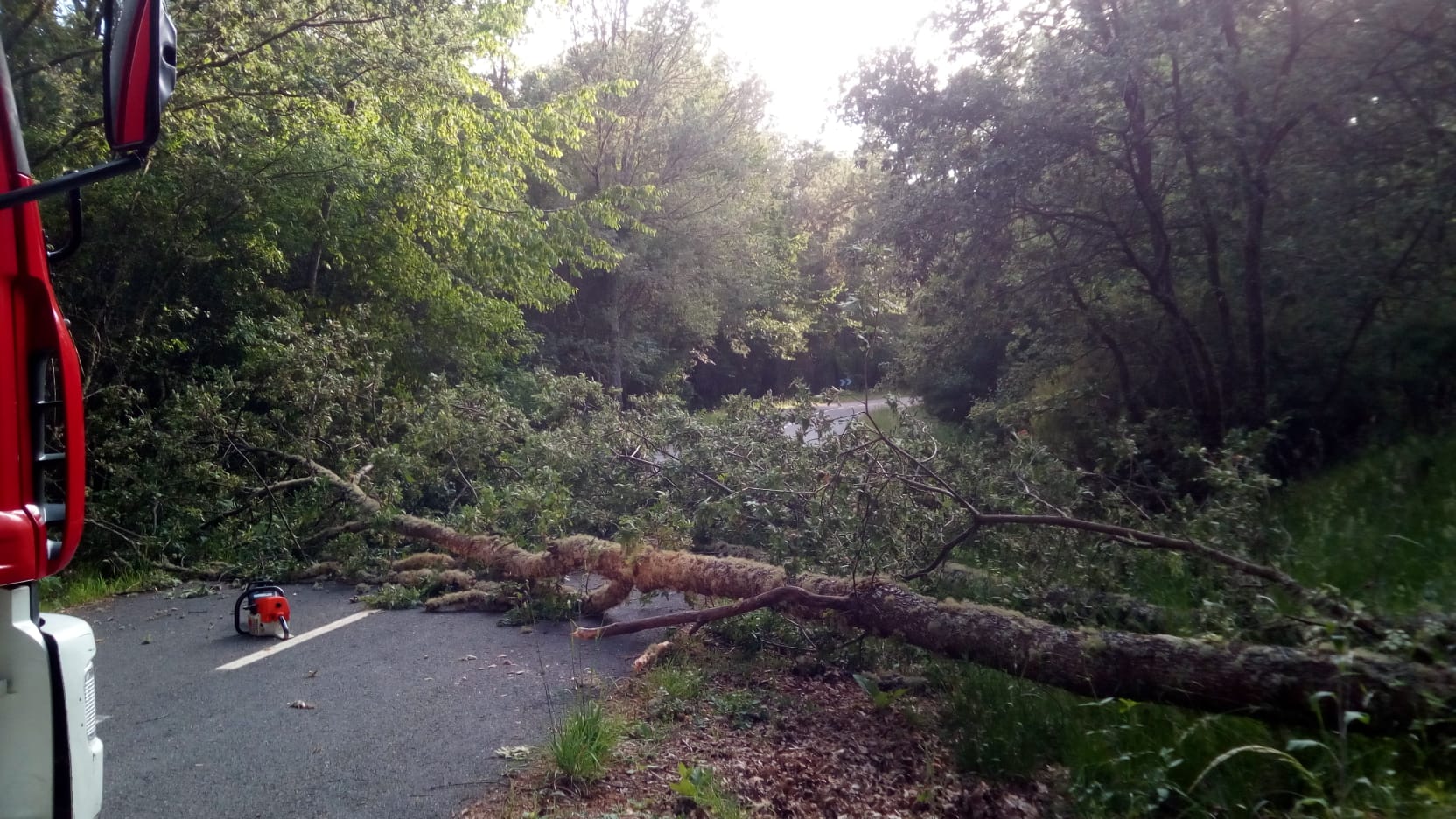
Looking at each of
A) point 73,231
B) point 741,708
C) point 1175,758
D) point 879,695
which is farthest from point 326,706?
point 1175,758

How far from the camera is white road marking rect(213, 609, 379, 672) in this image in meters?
6.43

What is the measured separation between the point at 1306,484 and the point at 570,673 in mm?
6356

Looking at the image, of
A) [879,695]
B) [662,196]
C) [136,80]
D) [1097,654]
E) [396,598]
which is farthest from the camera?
[662,196]

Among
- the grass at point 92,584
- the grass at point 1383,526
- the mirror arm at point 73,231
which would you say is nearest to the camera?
the mirror arm at point 73,231

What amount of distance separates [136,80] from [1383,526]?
7175 millimetres

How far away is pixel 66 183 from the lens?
2.21m

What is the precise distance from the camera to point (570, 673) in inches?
247

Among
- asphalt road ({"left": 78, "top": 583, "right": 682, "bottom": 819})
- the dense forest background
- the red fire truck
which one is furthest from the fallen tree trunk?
the red fire truck

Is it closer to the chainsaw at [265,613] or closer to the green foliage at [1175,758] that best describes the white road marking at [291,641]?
the chainsaw at [265,613]

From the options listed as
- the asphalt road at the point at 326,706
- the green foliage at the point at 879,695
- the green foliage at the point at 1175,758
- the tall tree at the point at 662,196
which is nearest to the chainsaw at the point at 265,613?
the asphalt road at the point at 326,706

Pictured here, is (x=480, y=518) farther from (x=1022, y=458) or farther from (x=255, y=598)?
(x=1022, y=458)

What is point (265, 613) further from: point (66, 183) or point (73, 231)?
point (66, 183)

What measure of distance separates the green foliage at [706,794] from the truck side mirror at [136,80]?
308cm

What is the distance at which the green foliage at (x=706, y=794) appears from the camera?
4145mm
